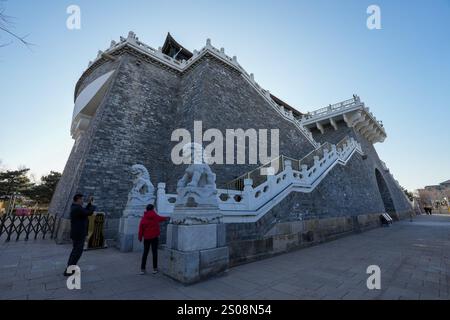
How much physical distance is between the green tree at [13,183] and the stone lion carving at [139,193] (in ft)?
93.9

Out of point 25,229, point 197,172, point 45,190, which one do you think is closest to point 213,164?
point 197,172

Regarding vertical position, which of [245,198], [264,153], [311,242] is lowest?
[311,242]

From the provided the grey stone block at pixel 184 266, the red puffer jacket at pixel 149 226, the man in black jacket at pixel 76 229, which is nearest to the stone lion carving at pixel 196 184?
the red puffer jacket at pixel 149 226

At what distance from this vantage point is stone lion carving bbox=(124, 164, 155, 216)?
800cm

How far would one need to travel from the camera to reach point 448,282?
13.7ft

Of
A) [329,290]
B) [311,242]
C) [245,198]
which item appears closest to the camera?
[329,290]

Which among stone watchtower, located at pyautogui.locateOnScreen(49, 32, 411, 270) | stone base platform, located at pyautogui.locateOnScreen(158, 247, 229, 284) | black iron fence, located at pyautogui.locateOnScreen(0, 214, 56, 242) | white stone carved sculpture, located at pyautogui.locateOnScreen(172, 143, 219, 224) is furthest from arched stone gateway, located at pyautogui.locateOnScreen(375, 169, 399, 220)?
black iron fence, located at pyautogui.locateOnScreen(0, 214, 56, 242)

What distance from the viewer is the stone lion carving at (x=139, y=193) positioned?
315 inches

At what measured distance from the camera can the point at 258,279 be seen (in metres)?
4.48

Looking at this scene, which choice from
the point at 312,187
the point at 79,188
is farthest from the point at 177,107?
the point at 312,187

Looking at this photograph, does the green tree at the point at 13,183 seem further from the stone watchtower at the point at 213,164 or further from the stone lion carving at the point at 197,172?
the stone lion carving at the point at 197,172
